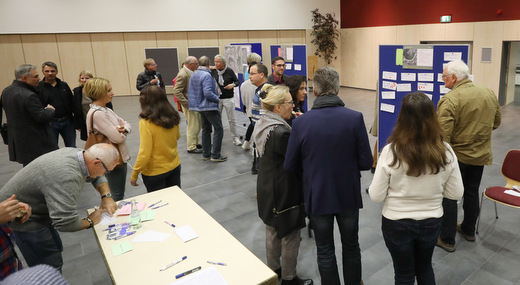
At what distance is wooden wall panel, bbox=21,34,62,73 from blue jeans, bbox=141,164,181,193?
9.99 metres

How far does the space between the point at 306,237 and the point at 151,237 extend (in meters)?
1.78

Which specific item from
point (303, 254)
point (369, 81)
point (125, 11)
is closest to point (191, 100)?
point (303, 254)

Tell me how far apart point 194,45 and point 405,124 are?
11.8 meters

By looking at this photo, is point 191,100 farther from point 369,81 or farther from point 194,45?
point 369,81

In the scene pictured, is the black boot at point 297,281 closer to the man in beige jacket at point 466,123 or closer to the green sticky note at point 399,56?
the man in beige jacket at point 466,123

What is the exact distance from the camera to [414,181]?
2.03m

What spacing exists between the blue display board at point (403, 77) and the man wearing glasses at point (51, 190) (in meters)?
3.52

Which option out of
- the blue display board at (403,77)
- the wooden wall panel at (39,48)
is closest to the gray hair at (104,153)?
the blue display board at (403,77)

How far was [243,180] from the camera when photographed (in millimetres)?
5102

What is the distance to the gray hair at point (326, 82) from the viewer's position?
89.5 inches

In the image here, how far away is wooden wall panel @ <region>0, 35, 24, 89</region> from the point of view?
10.7 meters

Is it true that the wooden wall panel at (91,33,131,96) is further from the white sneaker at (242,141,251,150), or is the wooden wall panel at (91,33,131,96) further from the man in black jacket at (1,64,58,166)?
the man in black jacket at (1,64,58,166)

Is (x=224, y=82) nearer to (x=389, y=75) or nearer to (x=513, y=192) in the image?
(x=389, y=75)

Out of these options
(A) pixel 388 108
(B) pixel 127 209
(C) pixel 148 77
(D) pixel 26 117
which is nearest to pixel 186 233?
(B) pixel 127 209
